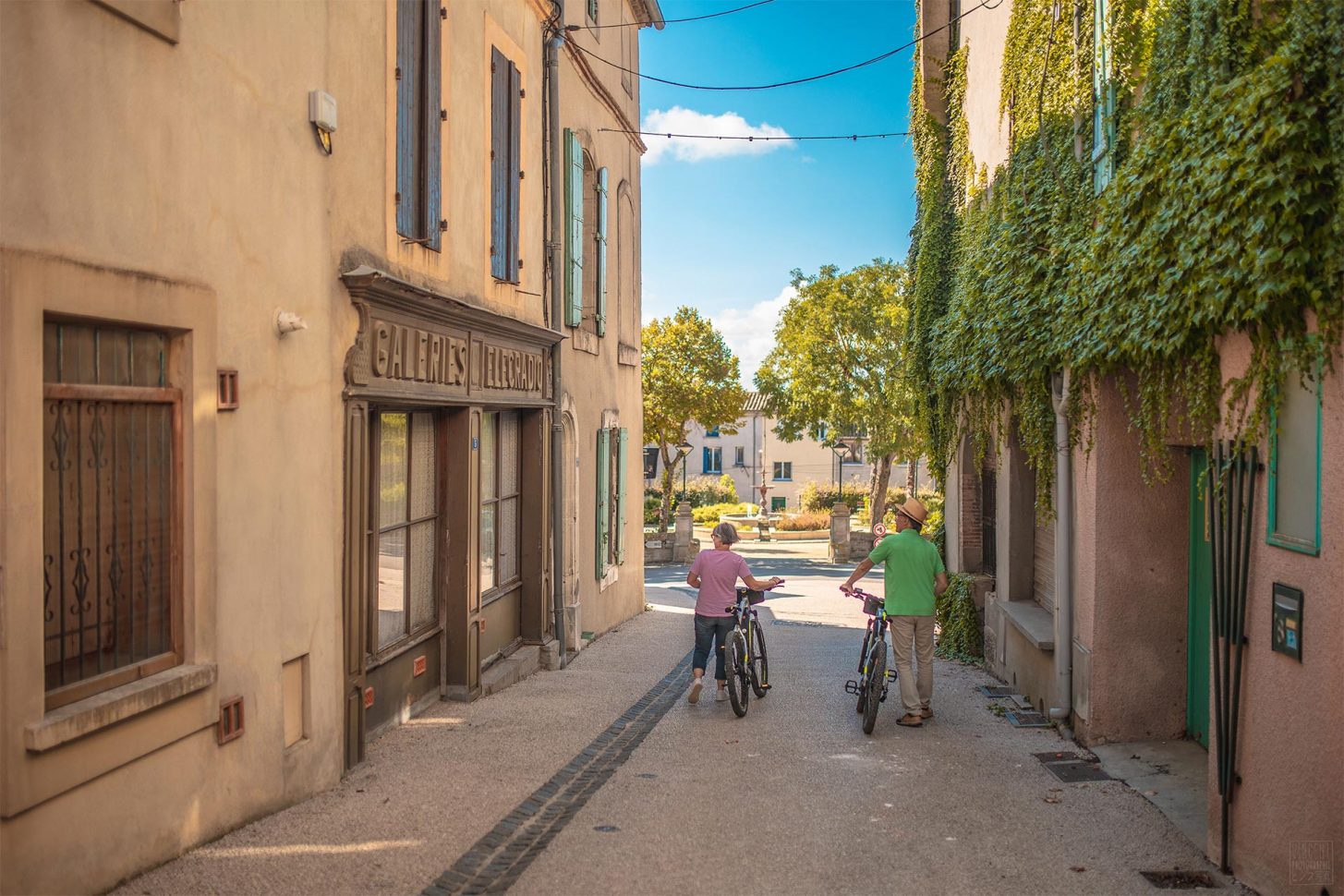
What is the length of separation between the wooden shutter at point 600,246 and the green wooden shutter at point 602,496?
1344mm

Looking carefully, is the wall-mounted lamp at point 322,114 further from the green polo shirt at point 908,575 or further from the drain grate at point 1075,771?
the drain grate at point 1075,771

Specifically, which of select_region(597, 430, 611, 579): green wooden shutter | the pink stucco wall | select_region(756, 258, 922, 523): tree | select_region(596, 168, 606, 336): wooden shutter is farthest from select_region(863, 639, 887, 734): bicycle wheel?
select_region(756, 258, 922, 523): tree

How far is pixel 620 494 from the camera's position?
15.4 m

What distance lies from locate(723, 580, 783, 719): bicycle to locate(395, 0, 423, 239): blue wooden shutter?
391 centimetres

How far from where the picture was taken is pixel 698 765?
24.0 ft

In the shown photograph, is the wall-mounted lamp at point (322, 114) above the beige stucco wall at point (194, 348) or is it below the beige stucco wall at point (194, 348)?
above

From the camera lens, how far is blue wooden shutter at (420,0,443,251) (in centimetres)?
825

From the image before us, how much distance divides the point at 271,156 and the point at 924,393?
9.36 meters

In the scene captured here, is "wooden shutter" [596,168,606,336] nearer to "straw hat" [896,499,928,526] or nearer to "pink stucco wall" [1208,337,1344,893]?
"straw hat" [896,499,928,526]

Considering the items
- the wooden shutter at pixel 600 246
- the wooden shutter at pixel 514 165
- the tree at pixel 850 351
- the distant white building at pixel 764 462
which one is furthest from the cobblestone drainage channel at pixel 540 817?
the distant white building at pixel 764 462

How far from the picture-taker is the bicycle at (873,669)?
27.1ft

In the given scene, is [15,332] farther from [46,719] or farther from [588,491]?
[588,491]

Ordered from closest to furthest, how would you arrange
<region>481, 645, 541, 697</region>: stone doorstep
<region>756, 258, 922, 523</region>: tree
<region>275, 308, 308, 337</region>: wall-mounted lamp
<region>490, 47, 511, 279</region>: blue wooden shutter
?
<region>275, 308, 308, 337</region>: wall-mounted lamp → <region>481, 645, 541, 697</region>: stone doorstep → <region>490, 47, 511, 279</region>: blue wooden shutter → <region>756, 258, 922, 523</region>: tree

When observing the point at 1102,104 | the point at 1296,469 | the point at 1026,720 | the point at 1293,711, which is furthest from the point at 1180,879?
the point at 1102,104
